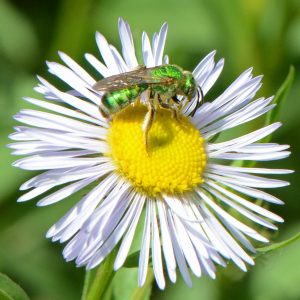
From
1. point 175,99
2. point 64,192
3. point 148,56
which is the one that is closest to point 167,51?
point 148,56

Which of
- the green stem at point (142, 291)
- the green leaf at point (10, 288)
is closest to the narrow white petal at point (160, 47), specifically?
the green stem at point (142, 291)

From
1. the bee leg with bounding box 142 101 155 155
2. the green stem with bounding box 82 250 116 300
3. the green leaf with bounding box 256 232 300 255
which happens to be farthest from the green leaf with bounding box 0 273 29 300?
the green leaf with bounding box 256 232 300 255

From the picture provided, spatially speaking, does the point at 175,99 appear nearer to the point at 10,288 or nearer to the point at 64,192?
the point at 64,192

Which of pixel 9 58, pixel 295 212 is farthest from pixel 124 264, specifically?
pixel 9 58

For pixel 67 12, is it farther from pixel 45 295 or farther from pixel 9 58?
pixel 45 295

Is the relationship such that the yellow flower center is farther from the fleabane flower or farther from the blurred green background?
the blurred green background

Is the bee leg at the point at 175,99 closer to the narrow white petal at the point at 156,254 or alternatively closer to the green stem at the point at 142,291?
the narrow white petal at the point at 156,254
